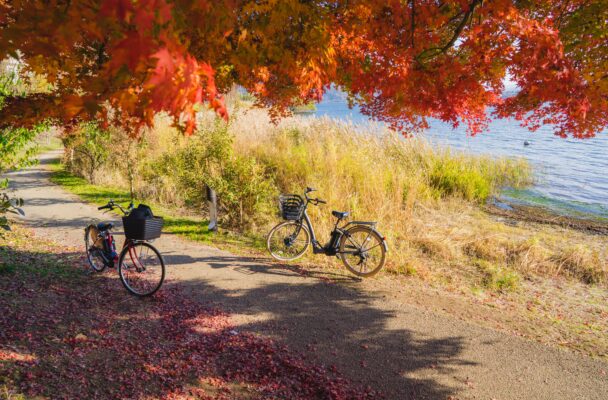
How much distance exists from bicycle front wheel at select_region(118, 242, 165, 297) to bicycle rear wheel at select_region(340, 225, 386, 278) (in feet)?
7.74

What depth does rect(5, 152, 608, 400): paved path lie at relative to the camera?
3268mm

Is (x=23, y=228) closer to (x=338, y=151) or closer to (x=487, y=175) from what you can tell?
(x=338, y=151)

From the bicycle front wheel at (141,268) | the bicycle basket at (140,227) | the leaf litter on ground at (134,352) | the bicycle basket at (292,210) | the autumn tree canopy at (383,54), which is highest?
the autumn tree canopy at (383,54)

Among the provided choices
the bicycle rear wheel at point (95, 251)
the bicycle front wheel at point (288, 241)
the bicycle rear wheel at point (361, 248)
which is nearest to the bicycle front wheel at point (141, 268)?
the bicycle rear wheel at point (95, 251)

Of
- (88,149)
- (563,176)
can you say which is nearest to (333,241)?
(88,149)

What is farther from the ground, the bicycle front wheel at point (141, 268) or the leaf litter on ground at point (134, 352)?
the bicycle front wheel at point (141, 268)

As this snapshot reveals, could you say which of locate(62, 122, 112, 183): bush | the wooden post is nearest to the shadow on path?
the wooden post

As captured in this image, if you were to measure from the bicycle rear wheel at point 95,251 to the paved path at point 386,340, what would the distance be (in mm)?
846

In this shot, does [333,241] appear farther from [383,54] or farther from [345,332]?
[383,54]

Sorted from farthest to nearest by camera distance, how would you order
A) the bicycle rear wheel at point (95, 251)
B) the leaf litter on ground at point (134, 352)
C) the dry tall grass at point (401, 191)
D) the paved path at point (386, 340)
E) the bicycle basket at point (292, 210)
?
the dry tall grass at point (401, 191), the bicycle basket at point (292, 210), the bicycle rear wheel at point (95, 251), the paved path at point (386, 340), the leaf litter on ground at point (134, 352)

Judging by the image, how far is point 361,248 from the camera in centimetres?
536

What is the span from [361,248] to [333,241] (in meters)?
0.40

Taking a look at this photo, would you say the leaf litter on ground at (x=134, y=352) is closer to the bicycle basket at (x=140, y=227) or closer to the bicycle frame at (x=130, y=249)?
the bicycle frame at (x=130, y=249)

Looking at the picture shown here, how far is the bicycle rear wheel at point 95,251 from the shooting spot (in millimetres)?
4883
